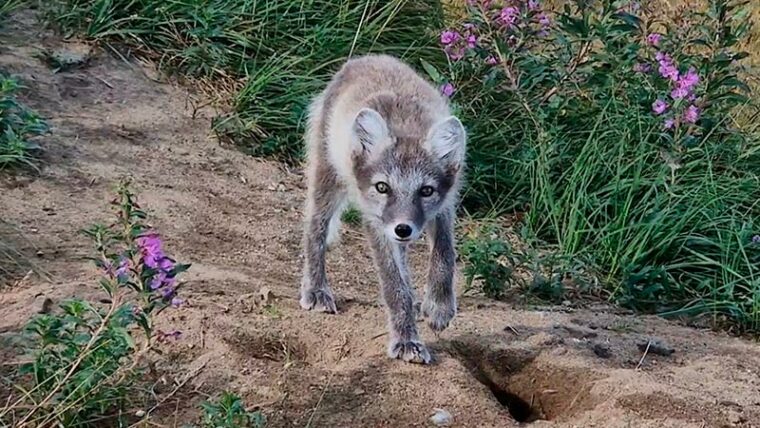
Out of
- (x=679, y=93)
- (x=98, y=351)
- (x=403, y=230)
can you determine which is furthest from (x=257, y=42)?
(x=98, y=351)

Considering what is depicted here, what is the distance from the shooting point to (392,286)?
4.39 metres

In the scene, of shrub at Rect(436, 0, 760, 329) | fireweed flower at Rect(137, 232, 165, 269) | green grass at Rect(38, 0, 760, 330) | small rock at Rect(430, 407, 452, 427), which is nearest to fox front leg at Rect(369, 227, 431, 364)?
small rock at Rect(430, 407, 452, 427)

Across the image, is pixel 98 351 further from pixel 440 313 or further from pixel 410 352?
pixel 440 313

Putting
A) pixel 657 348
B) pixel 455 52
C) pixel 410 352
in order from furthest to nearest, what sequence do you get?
pixel 455 52 < pixel 657 348 < pixel 410 352

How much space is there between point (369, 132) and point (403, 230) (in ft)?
1.45

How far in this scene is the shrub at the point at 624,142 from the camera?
5.60 metres

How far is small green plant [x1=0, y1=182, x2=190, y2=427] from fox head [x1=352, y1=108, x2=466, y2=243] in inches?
44.6

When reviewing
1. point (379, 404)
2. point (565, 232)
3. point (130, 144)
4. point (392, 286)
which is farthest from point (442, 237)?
point (130, 144)

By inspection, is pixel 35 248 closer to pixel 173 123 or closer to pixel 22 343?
pixel 22 343

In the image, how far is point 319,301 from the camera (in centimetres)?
469

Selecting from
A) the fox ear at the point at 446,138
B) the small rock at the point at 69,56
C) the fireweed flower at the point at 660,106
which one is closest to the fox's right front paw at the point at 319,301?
the fox ear at the point at 446,138

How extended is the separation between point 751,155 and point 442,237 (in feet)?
8.00

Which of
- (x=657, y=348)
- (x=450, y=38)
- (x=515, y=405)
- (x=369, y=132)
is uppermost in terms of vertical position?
(x=369, y=132)

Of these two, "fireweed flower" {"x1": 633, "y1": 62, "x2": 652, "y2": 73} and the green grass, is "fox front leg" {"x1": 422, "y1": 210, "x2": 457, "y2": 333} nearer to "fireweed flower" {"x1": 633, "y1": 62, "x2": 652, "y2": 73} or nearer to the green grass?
the green grass
